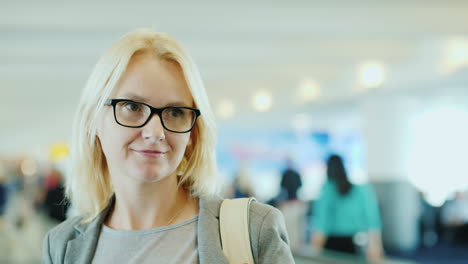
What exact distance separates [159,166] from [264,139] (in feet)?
74.8

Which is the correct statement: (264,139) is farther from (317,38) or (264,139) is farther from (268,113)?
(317,38)

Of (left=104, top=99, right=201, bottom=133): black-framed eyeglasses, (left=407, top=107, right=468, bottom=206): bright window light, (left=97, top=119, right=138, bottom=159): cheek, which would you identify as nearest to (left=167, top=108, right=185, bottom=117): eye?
(left=104, top=99, right=201, bottom=133): black-framed eyeglasses

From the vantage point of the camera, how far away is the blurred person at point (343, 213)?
20.4 ft

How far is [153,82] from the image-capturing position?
157cm

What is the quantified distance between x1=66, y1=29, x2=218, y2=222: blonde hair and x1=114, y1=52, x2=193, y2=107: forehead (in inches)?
0.7

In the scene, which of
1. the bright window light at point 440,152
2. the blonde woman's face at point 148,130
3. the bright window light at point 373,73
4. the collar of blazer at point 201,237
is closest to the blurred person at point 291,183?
the bright window light at point 373,73

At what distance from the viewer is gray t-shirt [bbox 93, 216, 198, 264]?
1598 millimetres

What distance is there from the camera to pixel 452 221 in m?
15.1

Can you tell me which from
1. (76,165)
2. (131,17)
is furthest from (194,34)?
(76,165)

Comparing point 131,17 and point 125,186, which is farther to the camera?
point 131,17

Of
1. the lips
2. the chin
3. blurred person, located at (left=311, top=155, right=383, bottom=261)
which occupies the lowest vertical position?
blurred person, located at (left=311, top=155, right=383, bottom=261)

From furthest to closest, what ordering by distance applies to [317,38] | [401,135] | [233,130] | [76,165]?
[233,130]
[401,135]
[317,38]
[76,165]

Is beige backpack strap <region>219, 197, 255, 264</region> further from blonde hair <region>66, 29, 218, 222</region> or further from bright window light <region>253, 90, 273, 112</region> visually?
bright window light <region>253, 90, 273, 112</region>

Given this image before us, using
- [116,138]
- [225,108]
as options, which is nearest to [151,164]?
[116,138]
